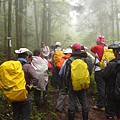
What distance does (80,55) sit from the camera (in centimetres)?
574

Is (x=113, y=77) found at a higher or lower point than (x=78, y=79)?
higher

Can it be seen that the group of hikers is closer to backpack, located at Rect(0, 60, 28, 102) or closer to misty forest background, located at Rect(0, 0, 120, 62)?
backpack, located at Rect(0, 60, 28, 102)

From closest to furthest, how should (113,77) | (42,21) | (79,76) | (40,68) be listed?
1. (113,77)
2. (79,76)
3. (40,68)
4. (42,21)

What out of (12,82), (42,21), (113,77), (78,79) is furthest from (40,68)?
(42,21)

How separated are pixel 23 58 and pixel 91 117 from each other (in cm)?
355

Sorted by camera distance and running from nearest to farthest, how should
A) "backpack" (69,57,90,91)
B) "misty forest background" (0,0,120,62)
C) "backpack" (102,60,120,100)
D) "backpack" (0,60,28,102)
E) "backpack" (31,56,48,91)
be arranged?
1. "backpack" (0,60,28,102)
2. "backpack" (102,60,120,100)
3. "backpack" (69,57,90,91)
4. "backpack" (31,56,48,91)
5. "misty forest background" (0,0,120,62)

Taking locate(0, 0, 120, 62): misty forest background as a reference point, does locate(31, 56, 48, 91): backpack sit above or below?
below

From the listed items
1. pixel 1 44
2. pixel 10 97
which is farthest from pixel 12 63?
pixel 1 44

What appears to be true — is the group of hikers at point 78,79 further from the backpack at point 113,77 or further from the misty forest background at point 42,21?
the misty forest background at point 42,21

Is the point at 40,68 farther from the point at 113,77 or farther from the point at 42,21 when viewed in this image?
the point at 42,21

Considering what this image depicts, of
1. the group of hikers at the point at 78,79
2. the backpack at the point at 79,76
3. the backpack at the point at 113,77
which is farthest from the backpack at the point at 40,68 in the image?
the backpack at the point at 113,77

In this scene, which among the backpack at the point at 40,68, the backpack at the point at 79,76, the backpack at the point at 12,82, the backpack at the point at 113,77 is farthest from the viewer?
the backpack at the point at 40,68

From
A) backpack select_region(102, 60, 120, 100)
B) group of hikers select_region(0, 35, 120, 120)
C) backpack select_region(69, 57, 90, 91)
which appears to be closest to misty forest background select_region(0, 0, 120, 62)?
group of hikers select_region(0, 35, 120, 120)

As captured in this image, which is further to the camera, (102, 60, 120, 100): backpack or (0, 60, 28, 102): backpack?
(102, 60, 120, 100): backpack
